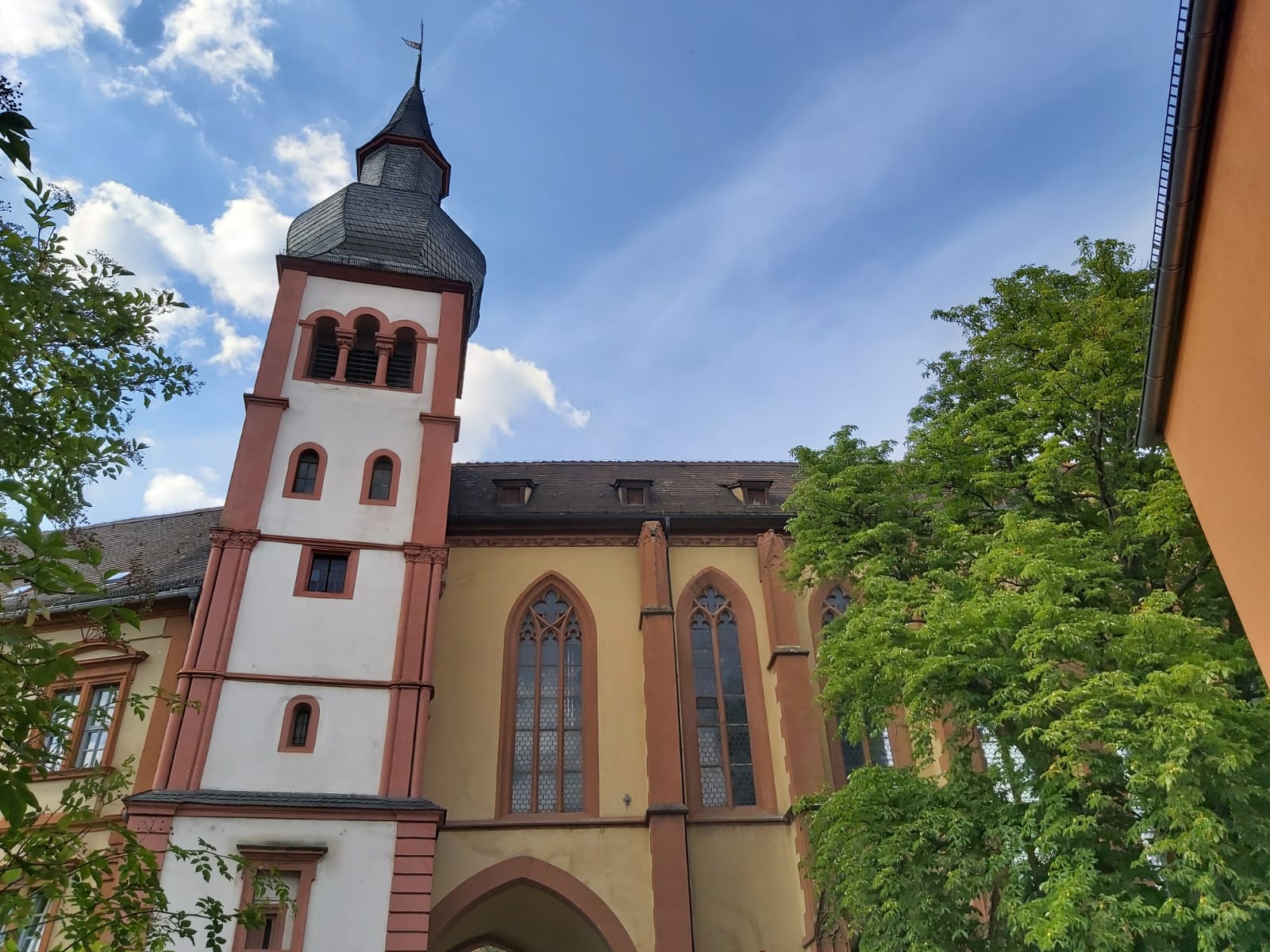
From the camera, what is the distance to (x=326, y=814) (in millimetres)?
13125

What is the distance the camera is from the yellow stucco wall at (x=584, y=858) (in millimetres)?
14766

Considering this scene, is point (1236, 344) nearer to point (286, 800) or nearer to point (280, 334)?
point (286, 800)

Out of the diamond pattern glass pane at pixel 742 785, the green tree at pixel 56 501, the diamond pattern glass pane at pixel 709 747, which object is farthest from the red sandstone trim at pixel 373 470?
the green tree at pixel 56 501

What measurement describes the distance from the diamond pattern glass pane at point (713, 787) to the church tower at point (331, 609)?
4598 mm

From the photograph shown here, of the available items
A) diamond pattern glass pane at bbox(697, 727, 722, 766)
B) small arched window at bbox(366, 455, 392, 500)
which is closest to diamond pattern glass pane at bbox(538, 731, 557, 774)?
diamond pattern glass pane at bbox(697, 727, 722, 766)

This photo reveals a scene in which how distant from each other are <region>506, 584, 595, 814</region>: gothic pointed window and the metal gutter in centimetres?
1043

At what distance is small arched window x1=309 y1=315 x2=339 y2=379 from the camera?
60.3 ft

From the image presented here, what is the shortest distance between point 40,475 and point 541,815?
11.6 metres

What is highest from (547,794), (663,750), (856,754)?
(856,754)

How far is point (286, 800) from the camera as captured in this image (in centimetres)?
1316

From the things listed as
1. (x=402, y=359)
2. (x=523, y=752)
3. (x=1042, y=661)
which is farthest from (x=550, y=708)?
(x=1042, y=661)

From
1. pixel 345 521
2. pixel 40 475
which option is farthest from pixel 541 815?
pixel 40 475

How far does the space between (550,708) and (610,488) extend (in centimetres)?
569

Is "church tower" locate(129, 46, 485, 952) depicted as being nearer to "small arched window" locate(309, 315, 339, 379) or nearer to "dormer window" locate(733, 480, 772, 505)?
"small arched window" locate(309, 315, 339, 379)
